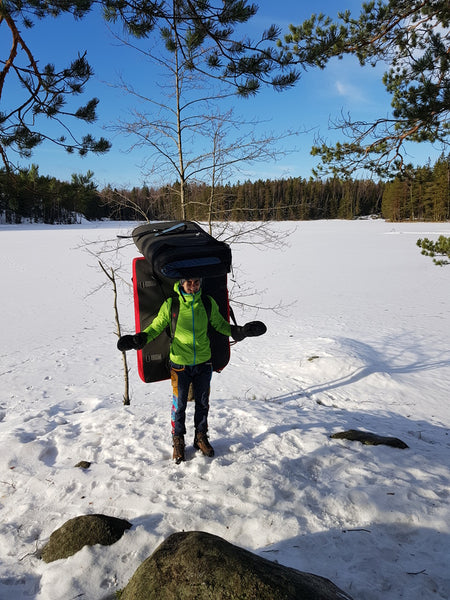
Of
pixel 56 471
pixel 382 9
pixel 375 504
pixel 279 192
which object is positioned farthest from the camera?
pixel 279 192

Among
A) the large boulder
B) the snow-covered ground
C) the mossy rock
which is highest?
the large boulder

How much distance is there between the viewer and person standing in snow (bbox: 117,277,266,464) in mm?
3518

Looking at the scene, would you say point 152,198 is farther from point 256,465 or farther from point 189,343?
point 256,465

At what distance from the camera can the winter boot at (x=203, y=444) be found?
376cm

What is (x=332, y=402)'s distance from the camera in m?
7.12

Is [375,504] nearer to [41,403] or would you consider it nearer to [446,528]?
[446,528]

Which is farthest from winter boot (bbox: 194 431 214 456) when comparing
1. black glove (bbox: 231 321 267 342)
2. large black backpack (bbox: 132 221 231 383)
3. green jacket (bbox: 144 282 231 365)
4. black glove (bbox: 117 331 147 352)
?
black glove (bbox: 117 331 147 352)

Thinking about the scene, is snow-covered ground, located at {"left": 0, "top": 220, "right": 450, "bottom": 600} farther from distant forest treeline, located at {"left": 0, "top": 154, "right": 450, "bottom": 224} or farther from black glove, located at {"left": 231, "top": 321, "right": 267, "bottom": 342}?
distant forest treeline, located at {"left": 0, "top": 154, "right": 450, "bottom": 224}

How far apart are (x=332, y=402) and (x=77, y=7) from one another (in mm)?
7079

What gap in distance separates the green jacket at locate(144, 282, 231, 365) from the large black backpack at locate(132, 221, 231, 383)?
4.2 inches

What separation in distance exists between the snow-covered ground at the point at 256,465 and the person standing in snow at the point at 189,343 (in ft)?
1.17

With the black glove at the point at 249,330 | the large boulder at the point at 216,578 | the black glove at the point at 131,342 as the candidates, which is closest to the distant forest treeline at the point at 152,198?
the black glove at the point at 131,342

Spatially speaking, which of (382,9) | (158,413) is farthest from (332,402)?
(382,9)

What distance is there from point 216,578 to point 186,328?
218 centimetres
